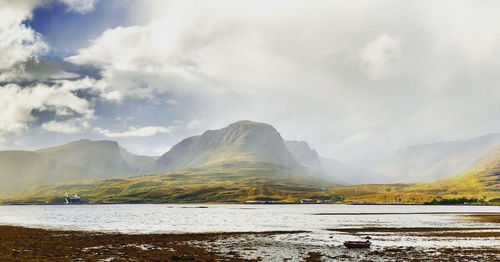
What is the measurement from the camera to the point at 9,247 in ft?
224

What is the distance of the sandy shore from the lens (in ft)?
191

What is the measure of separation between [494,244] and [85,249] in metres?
73.2

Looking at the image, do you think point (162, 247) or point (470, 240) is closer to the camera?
point (162, 247)

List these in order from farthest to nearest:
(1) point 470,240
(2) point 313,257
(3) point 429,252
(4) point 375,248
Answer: (1) point 470,240
(4) point 375,248
(3) point 429,252
(2) point 313,257

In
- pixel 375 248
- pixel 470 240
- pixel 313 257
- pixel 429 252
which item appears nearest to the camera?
pixel 313 257

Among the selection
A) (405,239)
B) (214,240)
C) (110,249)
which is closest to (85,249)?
(110,249)

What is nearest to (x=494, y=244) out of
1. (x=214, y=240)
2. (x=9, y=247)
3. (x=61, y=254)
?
(x=214, y=240)

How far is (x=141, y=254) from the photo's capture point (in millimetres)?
61938

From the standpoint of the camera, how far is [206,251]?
65688mm

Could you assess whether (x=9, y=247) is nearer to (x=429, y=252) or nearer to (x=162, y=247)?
(x=162, y=247)

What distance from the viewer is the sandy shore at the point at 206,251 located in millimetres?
58344

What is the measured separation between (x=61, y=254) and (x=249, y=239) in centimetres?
3814

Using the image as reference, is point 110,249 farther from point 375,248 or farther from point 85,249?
point 375,248

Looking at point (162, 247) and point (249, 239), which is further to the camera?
point (249, 239)
